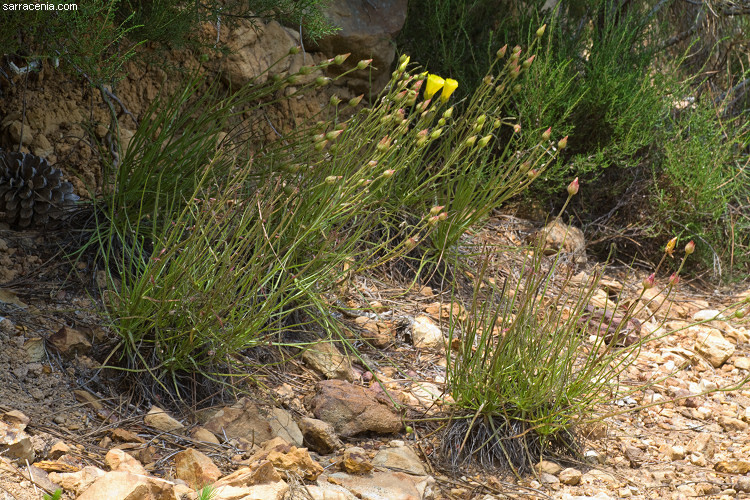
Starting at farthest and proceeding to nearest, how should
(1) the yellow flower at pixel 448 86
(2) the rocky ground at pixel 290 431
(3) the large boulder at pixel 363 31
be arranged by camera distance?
(3) the large boulder at pixel 363 31
(1) the yellow flower at pixel 448 86
(2) the rocky ground at pixel 290 431

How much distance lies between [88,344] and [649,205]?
330 cm

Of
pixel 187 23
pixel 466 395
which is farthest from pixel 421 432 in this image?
pixel 187 23

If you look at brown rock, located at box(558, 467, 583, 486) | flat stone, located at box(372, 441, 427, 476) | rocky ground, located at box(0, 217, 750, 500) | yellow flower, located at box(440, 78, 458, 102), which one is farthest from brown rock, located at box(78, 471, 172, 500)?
yellow flower, located at box(440, 78, 458, 102)

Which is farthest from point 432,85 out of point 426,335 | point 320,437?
point 320,437

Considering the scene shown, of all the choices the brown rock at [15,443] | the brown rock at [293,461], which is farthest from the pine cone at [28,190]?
the brown rock at [293,461]

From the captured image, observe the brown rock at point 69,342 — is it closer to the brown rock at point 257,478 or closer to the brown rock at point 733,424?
the brown rock at point 257,478

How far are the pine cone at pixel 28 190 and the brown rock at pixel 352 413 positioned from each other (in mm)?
1248

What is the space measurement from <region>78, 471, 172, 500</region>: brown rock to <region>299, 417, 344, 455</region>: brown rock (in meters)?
0.59

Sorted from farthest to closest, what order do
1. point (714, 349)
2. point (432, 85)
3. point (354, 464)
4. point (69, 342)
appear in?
point (714, 349) → point (432, 85) → point (69, 342) → point (354, 464)

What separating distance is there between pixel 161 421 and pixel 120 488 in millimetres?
517

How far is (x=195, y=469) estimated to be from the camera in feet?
5.87

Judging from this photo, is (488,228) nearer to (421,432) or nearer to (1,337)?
(421,432)

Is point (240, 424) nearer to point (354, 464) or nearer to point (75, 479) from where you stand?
point (354, 464)

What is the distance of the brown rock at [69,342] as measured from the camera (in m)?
2.14
